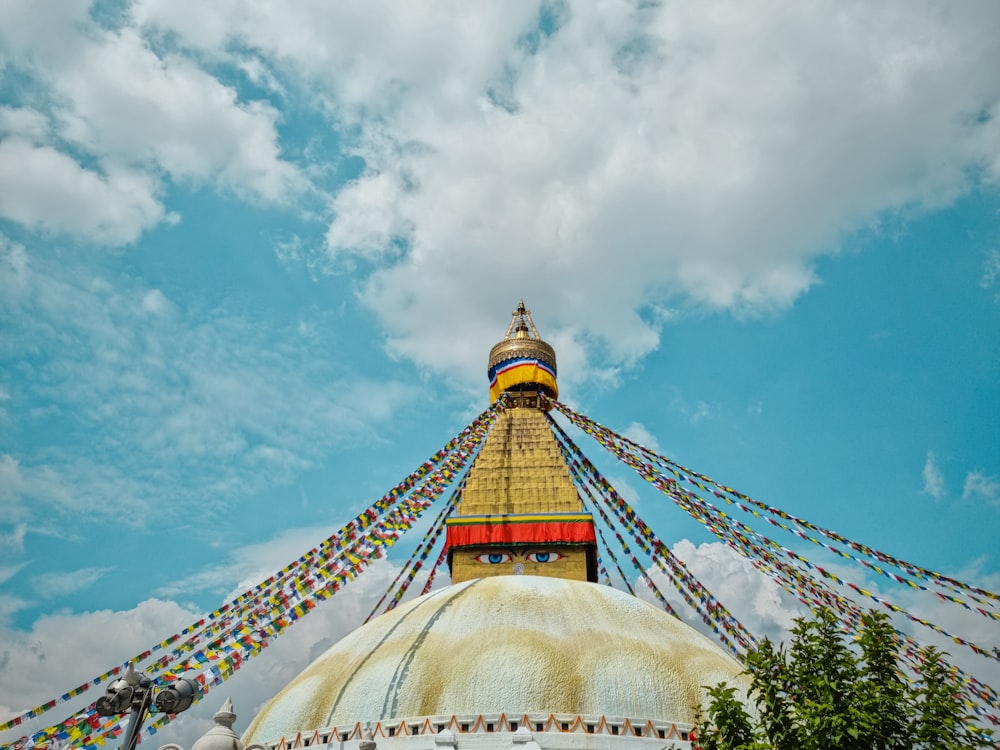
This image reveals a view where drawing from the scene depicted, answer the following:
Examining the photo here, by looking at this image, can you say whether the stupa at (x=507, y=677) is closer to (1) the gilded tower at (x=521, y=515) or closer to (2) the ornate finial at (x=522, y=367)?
(1) the gilded tower at (x=521, y=515)

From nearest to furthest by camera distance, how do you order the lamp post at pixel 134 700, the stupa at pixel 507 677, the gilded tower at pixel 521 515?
the lamp post at pixel 134 700
the stupa at pixel 507 677
the gilded tower at pixel 521 515

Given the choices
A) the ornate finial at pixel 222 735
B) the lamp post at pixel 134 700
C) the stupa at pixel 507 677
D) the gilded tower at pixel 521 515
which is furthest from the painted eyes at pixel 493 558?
the lamp post at pixel 134 700

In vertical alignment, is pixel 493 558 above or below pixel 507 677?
above

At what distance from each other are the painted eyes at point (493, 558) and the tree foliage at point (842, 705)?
977 cm

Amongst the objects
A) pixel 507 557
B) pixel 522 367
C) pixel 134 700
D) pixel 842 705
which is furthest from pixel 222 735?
pixel 522 367

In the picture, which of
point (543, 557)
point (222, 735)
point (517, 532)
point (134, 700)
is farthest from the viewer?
point (517, 532)

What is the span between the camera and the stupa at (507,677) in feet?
35.9

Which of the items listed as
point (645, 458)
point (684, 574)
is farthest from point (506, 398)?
point (684, 574)

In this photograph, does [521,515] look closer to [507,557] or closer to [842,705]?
[507,557]

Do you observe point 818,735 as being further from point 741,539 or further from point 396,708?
point 741,539

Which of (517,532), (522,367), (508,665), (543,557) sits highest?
(522,367)

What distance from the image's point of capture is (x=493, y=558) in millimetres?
18609

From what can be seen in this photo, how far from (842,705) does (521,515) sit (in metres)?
11.2

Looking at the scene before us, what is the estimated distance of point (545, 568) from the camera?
60.0 feet
